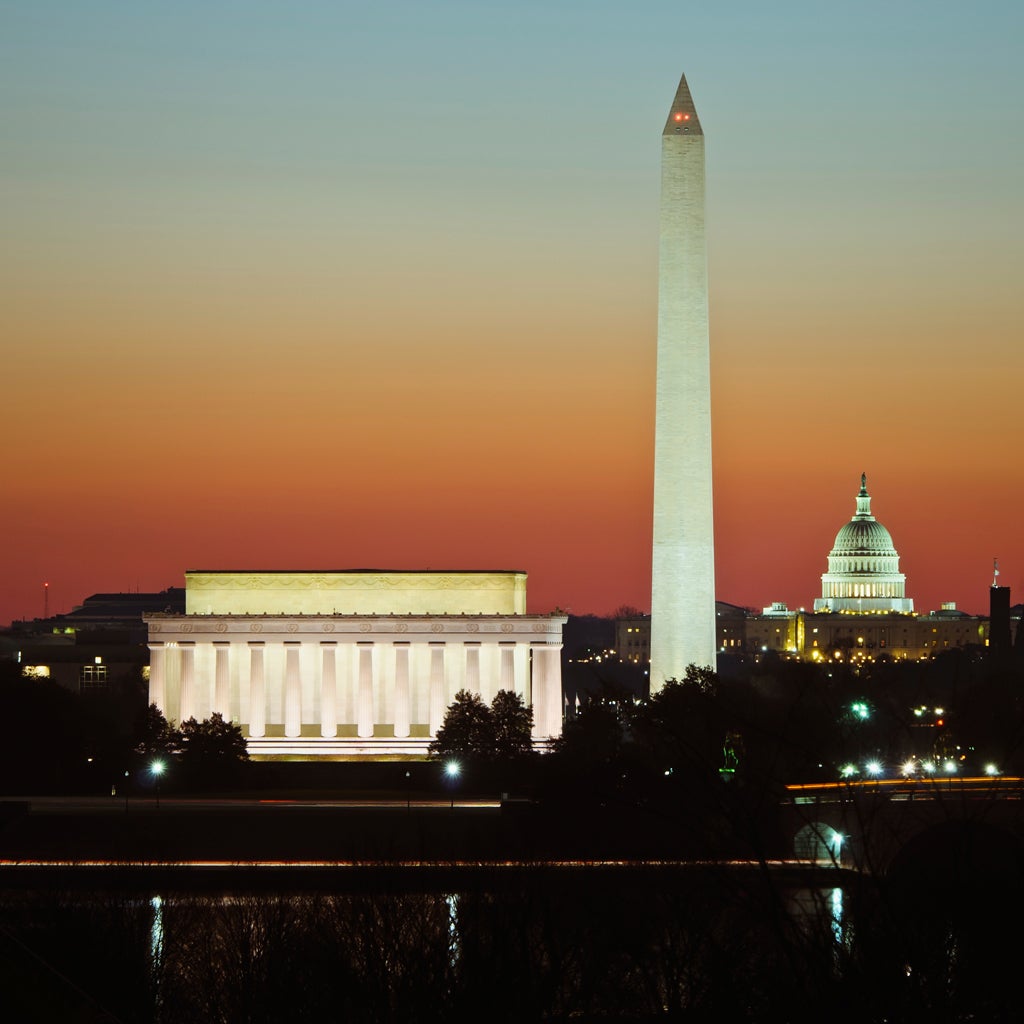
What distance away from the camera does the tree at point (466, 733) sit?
132 m

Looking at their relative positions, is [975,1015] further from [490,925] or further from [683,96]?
[683,96]

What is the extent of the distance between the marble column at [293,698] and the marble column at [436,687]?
829 centimetres

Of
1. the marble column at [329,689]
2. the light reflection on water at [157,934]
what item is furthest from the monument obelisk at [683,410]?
the light reflection on water at [157,934]

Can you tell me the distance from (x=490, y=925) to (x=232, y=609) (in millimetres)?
107507

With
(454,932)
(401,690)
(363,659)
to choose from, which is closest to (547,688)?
(401,690)

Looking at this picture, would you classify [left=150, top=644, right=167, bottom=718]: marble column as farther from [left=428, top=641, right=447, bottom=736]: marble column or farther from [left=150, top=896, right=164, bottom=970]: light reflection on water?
[left=150, top=896, right=164, bottom=970]: light reflection on water

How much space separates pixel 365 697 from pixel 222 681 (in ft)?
30.4

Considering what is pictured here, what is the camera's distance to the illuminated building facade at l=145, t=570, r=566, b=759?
154 metres

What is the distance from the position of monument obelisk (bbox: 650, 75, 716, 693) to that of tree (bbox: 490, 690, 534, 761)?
943cm

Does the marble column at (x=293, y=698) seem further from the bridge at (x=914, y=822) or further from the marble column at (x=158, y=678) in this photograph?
the bridge at (x=914, y=822)

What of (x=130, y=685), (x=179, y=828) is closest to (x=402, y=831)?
(x=179, y=828)

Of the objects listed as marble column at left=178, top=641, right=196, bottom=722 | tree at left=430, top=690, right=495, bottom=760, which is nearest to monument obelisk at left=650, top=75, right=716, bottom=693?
tree at left=430, top=690, right=495, bottom=760

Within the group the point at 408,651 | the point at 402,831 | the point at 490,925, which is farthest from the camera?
the point at 408,651

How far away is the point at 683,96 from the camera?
124938 millimetres
